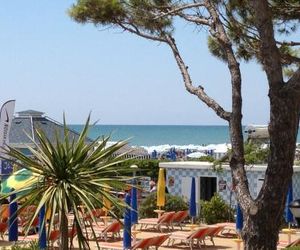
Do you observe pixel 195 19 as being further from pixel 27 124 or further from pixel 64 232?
pixel 27 124

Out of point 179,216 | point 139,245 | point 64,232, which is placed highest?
point 64,232

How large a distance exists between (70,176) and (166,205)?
11.7 m

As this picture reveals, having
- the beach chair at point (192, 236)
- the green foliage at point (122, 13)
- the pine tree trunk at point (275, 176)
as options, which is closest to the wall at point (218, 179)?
the beach chair at point (192, 236)

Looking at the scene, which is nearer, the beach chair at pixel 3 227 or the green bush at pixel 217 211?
the beach chair at pixel 3 227

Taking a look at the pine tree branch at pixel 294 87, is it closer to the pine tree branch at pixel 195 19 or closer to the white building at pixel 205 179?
→ the pine tree branch at pixel 195 19

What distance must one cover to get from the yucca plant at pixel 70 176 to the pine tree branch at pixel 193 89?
126 centimetres

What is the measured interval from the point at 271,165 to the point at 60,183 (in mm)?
3199

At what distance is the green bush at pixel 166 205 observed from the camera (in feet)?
68.9

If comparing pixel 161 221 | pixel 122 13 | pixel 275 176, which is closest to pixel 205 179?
pixel 161 221

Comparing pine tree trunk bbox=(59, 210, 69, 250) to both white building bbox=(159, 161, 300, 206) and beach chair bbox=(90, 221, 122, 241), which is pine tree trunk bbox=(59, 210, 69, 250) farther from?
white building bbox=(159, 161, 300, 206)

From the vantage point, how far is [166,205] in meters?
21.0

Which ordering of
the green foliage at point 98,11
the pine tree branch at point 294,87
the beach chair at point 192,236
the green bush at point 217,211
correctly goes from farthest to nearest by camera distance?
1. the green bush at point 217,211
2. the beach chair at point 192,236
3. the green foliage at point 98,11
4. the pine tree branch at point 294,87

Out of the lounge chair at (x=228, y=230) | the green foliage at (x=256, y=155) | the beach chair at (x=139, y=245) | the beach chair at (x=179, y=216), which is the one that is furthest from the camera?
the green foliage at (x=256, y=155)

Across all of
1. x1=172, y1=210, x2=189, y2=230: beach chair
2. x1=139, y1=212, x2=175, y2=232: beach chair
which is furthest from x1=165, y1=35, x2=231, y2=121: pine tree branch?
x1=172, y1=210, x2=189, y2=230: beach chair
